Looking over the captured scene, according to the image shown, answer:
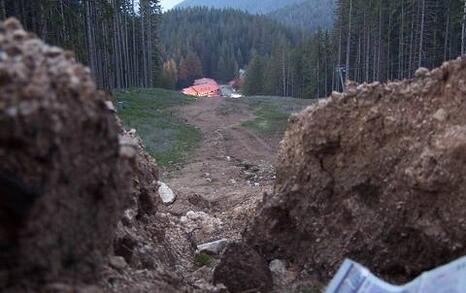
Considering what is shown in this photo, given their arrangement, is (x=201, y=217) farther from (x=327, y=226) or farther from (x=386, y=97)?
(x=386, y=97)

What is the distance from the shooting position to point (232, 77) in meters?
106

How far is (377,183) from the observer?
18.0 ft

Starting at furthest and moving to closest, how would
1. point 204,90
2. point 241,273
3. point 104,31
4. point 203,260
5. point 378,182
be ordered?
point 204,90 → point 104,31 → point 203,260 → point 241,273 → point 378,182

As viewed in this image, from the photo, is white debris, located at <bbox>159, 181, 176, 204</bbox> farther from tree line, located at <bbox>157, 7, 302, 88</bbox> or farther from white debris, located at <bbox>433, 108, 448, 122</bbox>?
tree line, located at <bbox>157, 7, 302, 88</bbox>

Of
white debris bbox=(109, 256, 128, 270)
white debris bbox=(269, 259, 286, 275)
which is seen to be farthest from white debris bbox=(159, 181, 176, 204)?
white debris bbox=(109, 256, 128, 270)

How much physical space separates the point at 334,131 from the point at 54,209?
3832mm

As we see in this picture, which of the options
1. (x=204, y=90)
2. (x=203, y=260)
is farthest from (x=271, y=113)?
(x=204, y=90)

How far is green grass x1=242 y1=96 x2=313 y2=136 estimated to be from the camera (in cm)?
2525

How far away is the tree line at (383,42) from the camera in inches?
1454

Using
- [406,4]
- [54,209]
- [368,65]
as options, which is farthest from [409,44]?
[54,209]

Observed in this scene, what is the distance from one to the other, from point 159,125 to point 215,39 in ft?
307

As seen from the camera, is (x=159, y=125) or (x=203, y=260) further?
(x=159, y=125)

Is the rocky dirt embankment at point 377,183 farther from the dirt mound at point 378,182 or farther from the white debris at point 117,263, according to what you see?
the white debris at point 117,263

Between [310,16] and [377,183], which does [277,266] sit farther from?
[310,16]
